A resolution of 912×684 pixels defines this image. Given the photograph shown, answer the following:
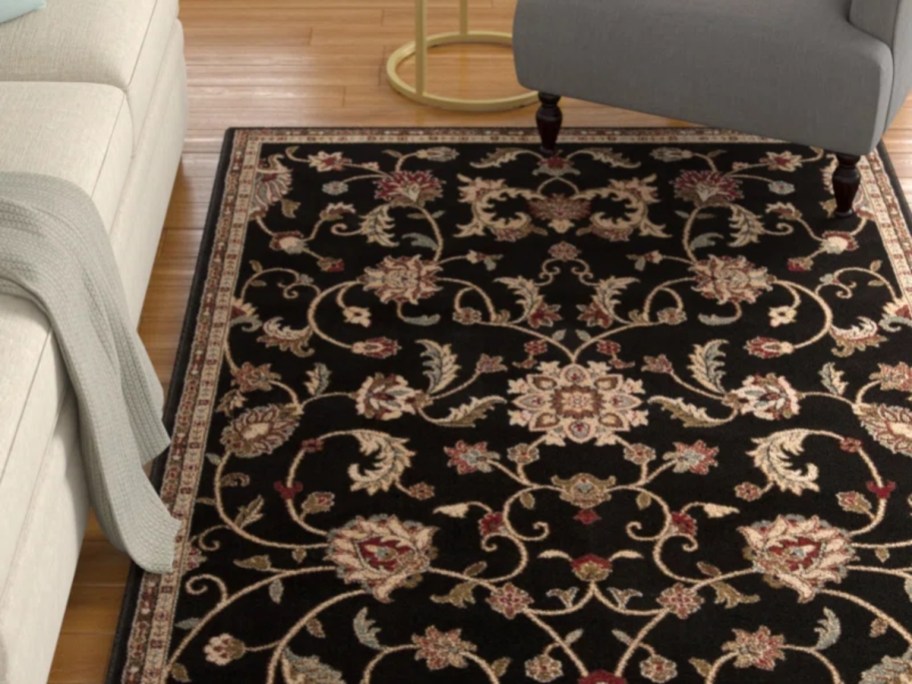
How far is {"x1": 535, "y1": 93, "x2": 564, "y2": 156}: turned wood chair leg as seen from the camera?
3.48 metres

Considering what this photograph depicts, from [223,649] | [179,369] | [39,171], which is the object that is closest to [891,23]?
[179,369]

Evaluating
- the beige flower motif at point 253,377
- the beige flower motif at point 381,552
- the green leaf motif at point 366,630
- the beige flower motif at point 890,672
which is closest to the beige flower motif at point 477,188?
the beige flower motif at point 253,377

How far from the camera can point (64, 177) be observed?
2451 millimetres

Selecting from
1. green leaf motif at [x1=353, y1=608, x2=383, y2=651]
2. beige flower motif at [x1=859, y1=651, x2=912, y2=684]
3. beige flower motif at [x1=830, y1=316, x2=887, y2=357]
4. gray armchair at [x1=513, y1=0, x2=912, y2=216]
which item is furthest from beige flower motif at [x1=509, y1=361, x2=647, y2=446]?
gray armchair at [x1=513, y1=0, x2=912, y2=216]

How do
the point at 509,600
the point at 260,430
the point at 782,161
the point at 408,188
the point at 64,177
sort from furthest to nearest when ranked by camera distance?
the point at 782,161, the point at 408,188, the point at 260,430, the point at 64,177, the point at 509,600

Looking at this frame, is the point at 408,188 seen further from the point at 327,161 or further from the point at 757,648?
the point at 757,648

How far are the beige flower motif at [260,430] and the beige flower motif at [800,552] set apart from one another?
0.89 meters

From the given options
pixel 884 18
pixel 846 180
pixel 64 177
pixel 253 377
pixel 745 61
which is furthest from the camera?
pixel 846 180

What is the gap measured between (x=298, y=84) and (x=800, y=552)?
2107mm

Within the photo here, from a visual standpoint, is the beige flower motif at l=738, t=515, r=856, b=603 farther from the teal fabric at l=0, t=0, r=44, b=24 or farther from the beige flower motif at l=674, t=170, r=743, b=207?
the teal fabric at l=0, t=0, r=44, b=24

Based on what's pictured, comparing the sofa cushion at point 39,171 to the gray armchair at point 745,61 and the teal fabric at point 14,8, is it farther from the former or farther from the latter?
the gray armchair at point 745,61

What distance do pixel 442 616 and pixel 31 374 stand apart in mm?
780

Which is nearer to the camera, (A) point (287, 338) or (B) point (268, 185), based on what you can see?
(A) point (287, 338)

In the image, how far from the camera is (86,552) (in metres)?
2.44
